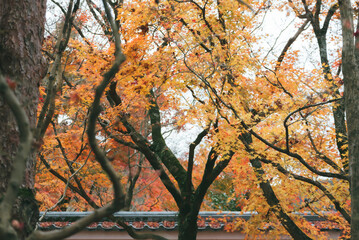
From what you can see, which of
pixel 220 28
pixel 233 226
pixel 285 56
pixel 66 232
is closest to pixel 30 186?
pixel 66 232

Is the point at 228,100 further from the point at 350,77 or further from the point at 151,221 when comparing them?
the point at 151,221

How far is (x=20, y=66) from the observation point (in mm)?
3018

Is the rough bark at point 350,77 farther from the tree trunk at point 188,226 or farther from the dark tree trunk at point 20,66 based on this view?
the tree trunk at point 188,226

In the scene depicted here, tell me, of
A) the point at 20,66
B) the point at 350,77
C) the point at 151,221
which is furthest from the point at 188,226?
the point at 20,66

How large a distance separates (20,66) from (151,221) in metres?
7.86

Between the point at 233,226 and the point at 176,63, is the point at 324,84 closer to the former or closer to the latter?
the point at 176,63

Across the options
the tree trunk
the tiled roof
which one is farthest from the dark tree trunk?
the tiled roof

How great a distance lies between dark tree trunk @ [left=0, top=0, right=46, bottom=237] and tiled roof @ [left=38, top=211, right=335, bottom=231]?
7.08m

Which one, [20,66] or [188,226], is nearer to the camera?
[20,66]

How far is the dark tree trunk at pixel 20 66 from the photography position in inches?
112

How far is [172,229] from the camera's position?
386 inches

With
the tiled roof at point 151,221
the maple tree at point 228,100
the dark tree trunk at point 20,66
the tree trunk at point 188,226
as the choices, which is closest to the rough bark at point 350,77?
the maple tree at point 228,100

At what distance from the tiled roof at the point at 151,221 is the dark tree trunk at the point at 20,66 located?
7083mm

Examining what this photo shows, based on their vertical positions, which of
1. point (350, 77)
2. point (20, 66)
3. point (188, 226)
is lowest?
point (188, 226)
